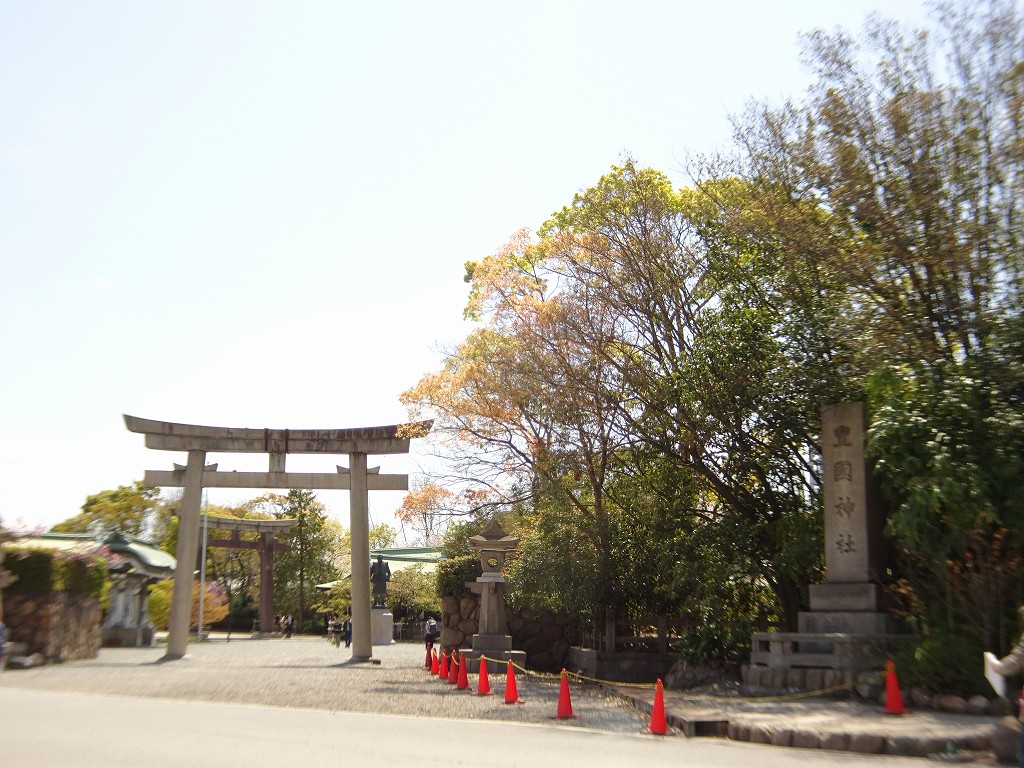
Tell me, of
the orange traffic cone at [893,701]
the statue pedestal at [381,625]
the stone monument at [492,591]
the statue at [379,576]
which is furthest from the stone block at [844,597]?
the statue pedestal at [381,625]

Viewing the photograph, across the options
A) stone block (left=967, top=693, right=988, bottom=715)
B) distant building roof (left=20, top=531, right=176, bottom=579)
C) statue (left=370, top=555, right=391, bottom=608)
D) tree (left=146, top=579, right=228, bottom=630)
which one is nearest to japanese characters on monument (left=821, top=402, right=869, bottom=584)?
stone block (left=967, top=693, right=988, bottom=715)

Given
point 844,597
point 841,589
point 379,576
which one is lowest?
point 379,576

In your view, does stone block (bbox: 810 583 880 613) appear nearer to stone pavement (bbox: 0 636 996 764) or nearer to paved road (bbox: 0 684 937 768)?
stone pavement (bbox: 0 636 996 764)

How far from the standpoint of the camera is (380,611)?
139 ft

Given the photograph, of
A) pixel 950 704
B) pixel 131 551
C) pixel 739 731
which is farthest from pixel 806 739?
pixel 131 551

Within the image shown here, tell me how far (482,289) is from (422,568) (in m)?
26.2

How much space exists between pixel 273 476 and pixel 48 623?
7.07 meters

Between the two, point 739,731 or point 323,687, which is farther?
point 323,687

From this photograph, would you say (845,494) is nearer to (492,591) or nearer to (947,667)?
(947,667)

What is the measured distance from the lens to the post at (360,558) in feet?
89.4

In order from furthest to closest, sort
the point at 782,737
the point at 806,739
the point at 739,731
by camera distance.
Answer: the point at 739,731, the point at 782,737, the point at 806,739

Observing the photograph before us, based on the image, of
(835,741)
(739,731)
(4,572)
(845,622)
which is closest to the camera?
(835,741)

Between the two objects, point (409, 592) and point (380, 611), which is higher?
point (409, 592)

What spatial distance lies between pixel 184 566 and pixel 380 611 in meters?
16.7
